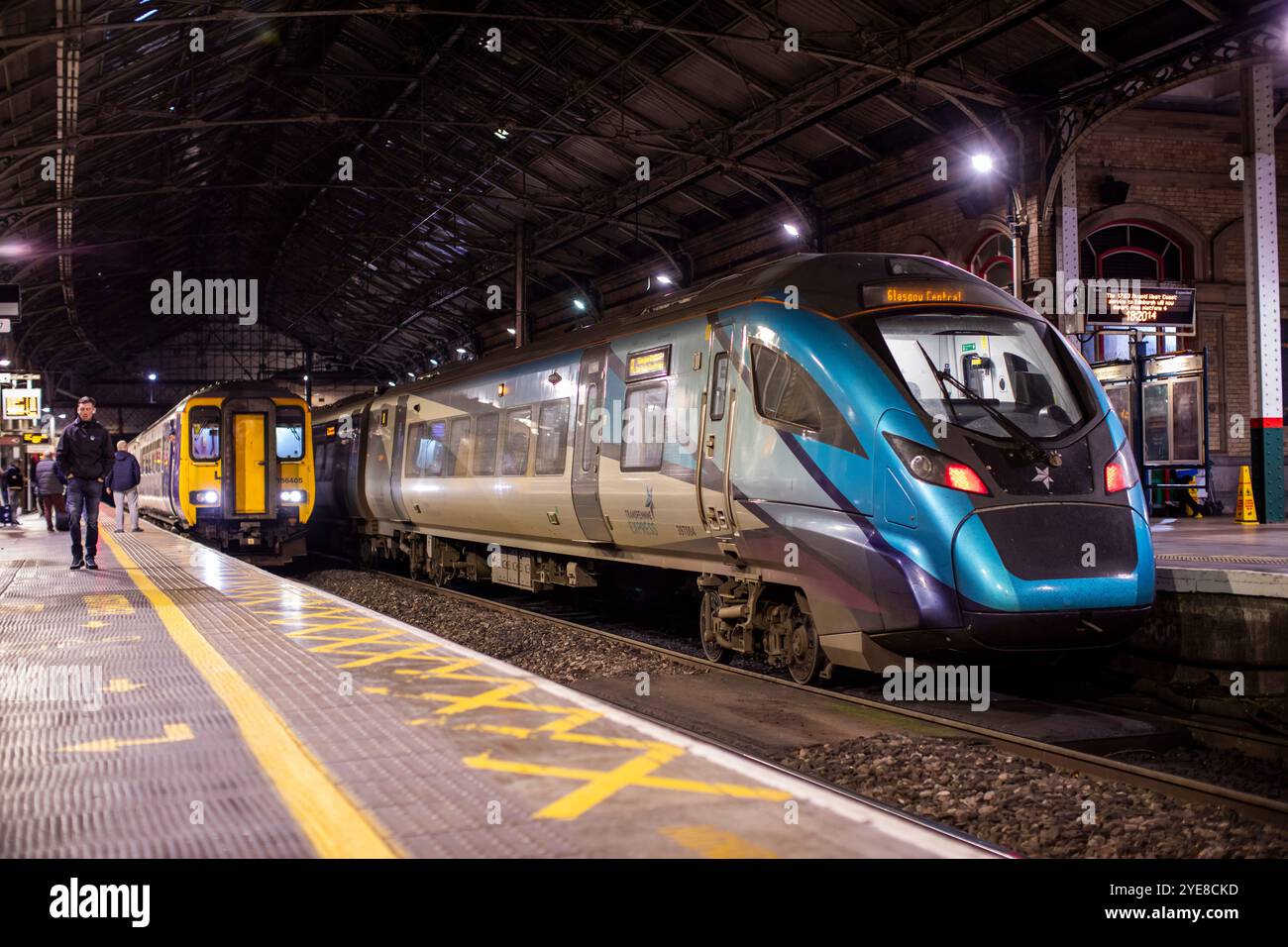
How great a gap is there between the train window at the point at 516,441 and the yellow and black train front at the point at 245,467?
8.69 m

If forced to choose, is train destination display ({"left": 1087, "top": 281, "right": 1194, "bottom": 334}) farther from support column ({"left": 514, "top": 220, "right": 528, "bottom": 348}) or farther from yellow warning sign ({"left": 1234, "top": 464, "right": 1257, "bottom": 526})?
support column ({"left": 514, "top": 220, "right": 528, "bottom": 348})

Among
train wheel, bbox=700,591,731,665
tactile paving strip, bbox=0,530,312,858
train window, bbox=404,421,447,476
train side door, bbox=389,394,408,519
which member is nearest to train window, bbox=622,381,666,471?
train wheel, bbox=700,591,731,665

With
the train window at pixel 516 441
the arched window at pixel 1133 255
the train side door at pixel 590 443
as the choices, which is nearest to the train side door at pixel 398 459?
the train window at pixel 516 441

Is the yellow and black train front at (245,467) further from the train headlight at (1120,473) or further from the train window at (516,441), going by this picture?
the train headlight at (1120,473)

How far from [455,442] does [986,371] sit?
8799mm

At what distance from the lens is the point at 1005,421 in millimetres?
7430

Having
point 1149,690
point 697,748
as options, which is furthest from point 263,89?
point 697,748

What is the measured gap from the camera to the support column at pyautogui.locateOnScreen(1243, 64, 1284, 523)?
1623 cm

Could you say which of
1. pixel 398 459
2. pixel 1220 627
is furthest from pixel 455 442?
pixel 1220 627

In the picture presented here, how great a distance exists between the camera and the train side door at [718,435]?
8.59 meters

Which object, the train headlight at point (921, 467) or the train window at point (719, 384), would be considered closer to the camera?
the train headlight at point (921, 467)
